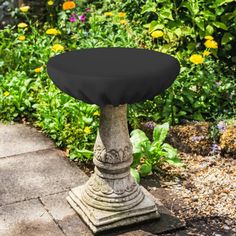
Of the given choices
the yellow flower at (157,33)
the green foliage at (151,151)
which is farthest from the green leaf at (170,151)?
the yellow flower at (157,33)

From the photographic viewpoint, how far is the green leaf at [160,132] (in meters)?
4.61

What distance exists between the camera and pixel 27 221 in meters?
3.95

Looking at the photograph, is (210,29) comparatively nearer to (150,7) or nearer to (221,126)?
(150,7)

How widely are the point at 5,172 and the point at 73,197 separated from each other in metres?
0.75

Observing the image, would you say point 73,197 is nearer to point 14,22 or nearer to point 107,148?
point 107,148

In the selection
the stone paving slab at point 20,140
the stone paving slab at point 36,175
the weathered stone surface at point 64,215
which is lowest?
the stone paving slab at point 20,140

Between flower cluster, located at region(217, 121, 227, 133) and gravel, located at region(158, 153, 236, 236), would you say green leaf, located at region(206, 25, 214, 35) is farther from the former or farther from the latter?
gravel, located at region(158, 153, 236, 236)

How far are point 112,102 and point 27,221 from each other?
1056mm

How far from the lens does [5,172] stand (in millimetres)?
4609

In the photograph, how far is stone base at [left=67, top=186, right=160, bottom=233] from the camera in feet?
12.5

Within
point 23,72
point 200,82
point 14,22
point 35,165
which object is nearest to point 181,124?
point 200,82

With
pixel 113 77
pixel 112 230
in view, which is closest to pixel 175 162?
pixel 112 230

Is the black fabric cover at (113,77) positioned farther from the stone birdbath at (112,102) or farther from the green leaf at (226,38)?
the green leaf at (226,38)

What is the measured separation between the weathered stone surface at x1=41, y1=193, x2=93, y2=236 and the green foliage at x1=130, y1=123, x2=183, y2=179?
0.60 m
